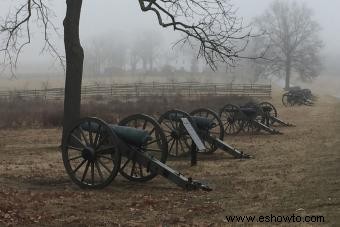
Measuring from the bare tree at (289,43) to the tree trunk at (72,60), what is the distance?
48.1 meters

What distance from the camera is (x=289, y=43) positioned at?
6569 centimetres

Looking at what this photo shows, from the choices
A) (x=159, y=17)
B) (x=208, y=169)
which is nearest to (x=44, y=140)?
(x=159, y=17)

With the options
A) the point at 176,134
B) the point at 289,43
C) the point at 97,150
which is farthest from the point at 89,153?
the point at 289,43

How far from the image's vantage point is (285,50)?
64.6 metres

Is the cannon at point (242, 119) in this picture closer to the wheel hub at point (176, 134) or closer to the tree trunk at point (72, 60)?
the tree trunk at point (72, 60)

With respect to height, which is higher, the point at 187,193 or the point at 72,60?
the point at 72,60

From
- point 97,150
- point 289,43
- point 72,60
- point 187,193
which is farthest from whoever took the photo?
point 289,43

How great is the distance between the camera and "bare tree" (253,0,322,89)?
62.9 meters

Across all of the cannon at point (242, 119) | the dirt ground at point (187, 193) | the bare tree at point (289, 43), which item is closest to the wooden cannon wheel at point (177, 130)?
the dirt ground at point (187, 193)

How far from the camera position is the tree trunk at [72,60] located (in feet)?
46.5

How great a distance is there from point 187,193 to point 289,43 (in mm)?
60226

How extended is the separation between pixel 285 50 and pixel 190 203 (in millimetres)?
59496

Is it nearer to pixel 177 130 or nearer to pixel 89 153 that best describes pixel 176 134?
pixel 177 130

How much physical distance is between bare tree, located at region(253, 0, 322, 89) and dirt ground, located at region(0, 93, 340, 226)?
5029 centimetres
